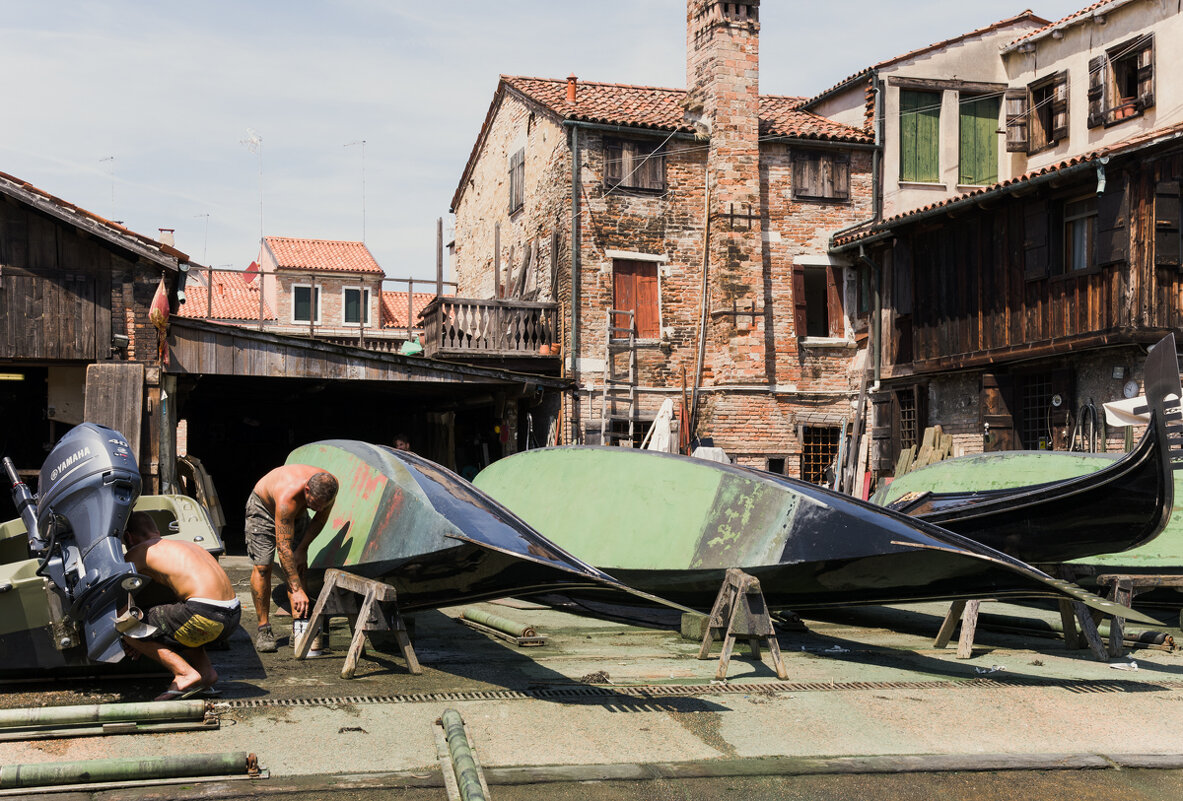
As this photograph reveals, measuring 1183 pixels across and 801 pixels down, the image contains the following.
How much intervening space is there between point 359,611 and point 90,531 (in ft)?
6.74

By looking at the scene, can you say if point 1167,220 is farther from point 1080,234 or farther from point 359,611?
point 359,611

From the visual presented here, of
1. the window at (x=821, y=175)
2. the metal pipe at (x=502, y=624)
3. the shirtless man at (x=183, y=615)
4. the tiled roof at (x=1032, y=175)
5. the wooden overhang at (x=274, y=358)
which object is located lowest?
the metal pipe at (x=502, y=624)

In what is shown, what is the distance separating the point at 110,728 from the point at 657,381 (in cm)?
1789

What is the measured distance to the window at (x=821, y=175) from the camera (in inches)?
934

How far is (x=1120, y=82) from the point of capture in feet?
69.1

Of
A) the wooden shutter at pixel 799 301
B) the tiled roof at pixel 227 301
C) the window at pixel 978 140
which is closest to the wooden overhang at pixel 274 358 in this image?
the wooden shutter at pixel 799 301

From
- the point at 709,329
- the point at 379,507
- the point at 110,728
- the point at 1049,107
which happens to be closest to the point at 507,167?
the point at 709,329

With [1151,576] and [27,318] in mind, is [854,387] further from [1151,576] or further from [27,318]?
[27,318]

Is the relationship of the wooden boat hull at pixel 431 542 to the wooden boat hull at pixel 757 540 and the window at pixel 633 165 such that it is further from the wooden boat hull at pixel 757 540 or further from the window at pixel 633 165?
the window at pixel 633 165

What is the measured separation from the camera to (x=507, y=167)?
27.5m

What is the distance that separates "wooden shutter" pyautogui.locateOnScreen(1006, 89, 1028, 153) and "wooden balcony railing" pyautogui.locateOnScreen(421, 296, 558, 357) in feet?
33.4

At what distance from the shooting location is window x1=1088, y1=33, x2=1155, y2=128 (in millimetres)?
20000

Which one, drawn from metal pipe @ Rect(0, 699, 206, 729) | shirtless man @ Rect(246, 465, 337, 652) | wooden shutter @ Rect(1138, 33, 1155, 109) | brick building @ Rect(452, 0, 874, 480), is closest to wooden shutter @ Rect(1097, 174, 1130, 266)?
wooden shutter @ Rect(1138, 33, 1155, 109)

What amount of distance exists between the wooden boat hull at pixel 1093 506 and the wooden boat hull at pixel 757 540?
7.80 feet
